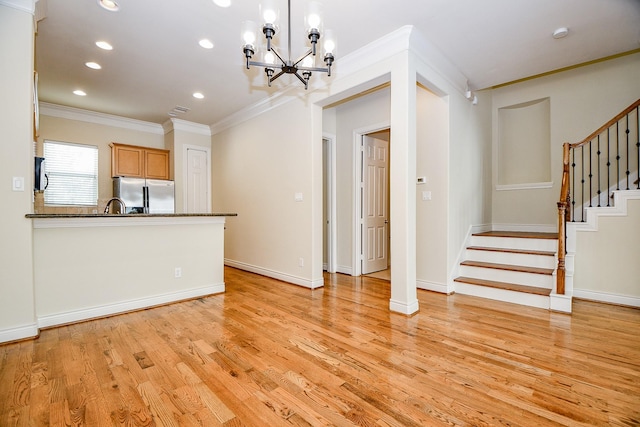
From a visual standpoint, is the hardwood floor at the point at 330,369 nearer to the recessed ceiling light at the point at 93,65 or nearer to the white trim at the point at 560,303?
the white trim at the point at 560,303

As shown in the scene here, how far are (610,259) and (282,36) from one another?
14.7ft

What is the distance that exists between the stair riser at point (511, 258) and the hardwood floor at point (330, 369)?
62 centimetres

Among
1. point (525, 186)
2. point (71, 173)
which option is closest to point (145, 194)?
point (71, 173)

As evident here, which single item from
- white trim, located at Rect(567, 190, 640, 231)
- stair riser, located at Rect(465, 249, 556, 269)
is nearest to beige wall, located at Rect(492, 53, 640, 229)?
white trim, located at Rect(567, 190, 640, 231)

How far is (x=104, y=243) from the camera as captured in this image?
311 centimetres

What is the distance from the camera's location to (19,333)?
251 cm

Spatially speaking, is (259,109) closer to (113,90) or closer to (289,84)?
(289,84)

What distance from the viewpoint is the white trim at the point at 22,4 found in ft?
7.99

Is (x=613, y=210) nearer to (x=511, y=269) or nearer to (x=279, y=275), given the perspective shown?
(x=511, y=269)

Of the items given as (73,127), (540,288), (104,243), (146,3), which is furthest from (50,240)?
(540,288)

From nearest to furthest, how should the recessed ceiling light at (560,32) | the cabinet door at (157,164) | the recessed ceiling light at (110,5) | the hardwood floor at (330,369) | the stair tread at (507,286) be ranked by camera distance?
the hardwood floor at (330,369)
the recessed ceiling light at (110,5)
the recessed ceiling light at (560,32)
the stair tread at (507,286)
the cabinet door at (157,164)

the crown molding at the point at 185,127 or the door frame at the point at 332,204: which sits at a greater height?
the crown molding at the point at 185,127

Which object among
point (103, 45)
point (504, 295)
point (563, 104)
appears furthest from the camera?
point (563, 104)

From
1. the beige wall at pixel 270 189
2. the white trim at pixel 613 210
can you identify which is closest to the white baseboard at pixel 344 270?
the beige wall at pixel 270 189
